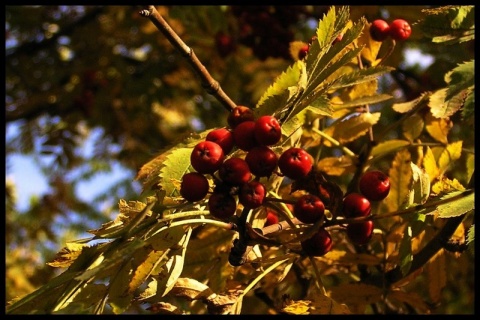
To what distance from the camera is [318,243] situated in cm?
144

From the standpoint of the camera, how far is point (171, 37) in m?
1.44

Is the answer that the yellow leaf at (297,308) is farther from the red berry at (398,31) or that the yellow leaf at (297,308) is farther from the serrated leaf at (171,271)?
the red berry at (398,31)

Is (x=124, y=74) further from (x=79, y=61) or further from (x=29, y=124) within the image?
(x=29, y=124)

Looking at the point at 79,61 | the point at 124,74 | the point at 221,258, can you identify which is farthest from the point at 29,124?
the point at 221,258

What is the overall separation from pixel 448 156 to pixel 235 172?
777mm

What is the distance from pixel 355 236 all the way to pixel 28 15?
3.62 meters

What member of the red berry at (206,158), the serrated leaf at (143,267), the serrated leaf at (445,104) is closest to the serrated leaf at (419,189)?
the serrated leaf at (445,104)

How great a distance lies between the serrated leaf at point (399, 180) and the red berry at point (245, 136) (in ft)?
2.03

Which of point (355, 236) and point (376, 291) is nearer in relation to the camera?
point (355, 236)

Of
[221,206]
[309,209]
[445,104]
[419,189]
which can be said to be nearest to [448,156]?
[445,104]

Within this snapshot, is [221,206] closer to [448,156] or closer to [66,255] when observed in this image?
[66,255]

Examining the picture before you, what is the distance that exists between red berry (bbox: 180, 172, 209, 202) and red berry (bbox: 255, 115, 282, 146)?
0.15m

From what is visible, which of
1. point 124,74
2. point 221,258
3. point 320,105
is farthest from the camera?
point 124,74

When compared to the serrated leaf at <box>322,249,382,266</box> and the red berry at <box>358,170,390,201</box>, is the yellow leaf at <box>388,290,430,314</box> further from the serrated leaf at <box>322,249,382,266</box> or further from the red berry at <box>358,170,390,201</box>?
the red berry at <box>358,170,390,201</box>
